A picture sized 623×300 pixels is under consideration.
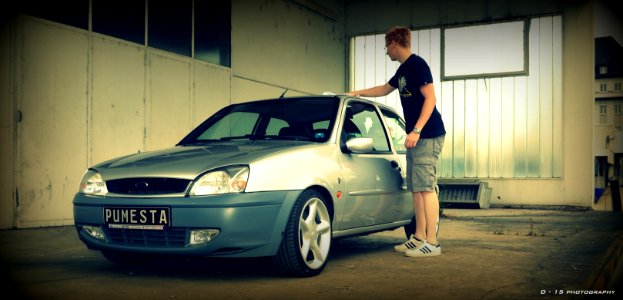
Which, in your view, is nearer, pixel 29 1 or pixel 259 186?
pixel 259 186

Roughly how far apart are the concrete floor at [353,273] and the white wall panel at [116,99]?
2.25 metres

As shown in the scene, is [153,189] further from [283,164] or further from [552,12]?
[552,12]

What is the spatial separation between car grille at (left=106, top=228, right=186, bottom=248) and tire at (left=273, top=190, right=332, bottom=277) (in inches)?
25.8

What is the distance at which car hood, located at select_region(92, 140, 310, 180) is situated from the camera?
14.2 ft

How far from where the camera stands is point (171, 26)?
10641 mm

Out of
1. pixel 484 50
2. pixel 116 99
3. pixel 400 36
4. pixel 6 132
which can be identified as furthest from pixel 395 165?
pixel 484 50

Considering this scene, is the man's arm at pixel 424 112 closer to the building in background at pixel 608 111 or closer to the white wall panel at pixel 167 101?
the white wall panel at pixel 167 101

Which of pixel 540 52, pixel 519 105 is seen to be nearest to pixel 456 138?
pixel 519 105

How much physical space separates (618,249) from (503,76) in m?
9.03

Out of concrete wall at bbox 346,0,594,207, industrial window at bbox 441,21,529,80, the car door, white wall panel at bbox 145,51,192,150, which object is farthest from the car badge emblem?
industrial window at bbox 441,21,529,80

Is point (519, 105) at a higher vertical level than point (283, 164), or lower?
higher

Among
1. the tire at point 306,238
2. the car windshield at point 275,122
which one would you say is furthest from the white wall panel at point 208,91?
the tire at point 306,238

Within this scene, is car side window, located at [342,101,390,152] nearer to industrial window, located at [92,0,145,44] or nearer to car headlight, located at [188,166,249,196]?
car headlight, located at [188,166,249,196]

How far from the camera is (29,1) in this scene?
822 centimetres
